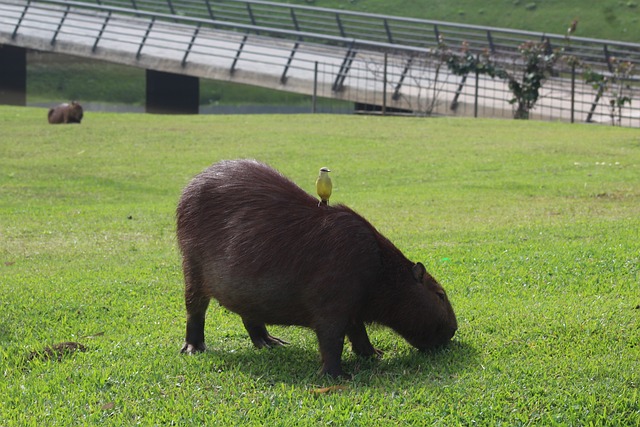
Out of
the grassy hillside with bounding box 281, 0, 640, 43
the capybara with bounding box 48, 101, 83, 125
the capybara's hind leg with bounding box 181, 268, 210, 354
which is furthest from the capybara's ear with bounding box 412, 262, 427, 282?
the grassy hillside with bounding box 281, 0, 640, 43

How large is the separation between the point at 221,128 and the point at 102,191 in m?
7.45

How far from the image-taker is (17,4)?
3841 centimetres

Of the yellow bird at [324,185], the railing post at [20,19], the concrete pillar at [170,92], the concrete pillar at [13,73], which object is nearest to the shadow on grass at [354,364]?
the yellow bird at [324,185]

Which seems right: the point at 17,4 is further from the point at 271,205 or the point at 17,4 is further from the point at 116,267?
the point at 271,205

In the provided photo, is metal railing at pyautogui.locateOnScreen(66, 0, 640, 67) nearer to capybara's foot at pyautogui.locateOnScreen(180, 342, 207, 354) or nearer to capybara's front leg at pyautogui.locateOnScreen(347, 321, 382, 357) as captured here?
capybara's front leg at pyautogui.locateOnScreen(347, 321, 382, 357)

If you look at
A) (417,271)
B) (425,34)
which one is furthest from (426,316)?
(425,34)

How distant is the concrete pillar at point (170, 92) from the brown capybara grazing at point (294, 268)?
28.4m

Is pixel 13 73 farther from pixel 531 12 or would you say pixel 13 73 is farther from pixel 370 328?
pixel 370 328

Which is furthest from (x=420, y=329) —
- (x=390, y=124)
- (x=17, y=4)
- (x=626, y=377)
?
(x=17, y=4)

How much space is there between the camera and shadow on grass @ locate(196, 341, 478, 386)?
4859 mm

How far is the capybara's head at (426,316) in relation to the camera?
511 centimetres

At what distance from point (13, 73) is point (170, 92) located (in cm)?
733

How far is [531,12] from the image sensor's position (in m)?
50.8

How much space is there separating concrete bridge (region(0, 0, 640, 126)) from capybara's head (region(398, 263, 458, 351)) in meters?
21.1
